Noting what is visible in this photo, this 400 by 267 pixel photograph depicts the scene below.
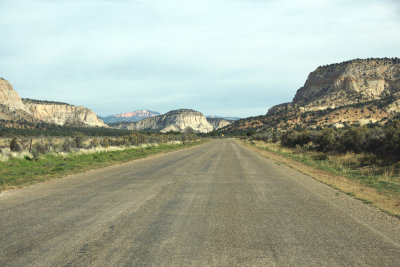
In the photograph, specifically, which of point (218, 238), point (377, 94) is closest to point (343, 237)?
point (218, 238)

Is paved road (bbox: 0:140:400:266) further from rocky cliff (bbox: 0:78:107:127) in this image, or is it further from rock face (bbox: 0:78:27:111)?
rock face (bbox: 0:78:27:111)

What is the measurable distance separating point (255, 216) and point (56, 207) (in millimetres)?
4911

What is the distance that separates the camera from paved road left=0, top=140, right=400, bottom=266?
4273 millimetres

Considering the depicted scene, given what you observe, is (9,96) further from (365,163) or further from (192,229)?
(192,229)

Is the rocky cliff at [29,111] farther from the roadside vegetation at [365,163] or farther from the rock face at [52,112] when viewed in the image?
the roadside vegetation at [365,163]

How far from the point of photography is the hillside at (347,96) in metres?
89.6

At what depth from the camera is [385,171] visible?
A: 51.1ft

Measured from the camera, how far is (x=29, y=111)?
160 m

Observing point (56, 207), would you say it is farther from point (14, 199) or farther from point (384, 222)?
point (384, 222)

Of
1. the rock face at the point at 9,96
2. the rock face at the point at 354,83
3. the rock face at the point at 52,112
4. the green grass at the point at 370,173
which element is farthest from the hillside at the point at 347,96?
the rock face at the point at 9,96

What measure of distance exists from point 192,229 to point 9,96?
164040mm

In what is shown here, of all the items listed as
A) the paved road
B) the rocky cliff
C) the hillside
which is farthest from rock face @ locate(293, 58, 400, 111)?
the paved road

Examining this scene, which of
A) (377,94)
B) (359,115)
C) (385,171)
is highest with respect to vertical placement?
(377,94)

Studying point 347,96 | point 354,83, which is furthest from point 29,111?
point 354,83
